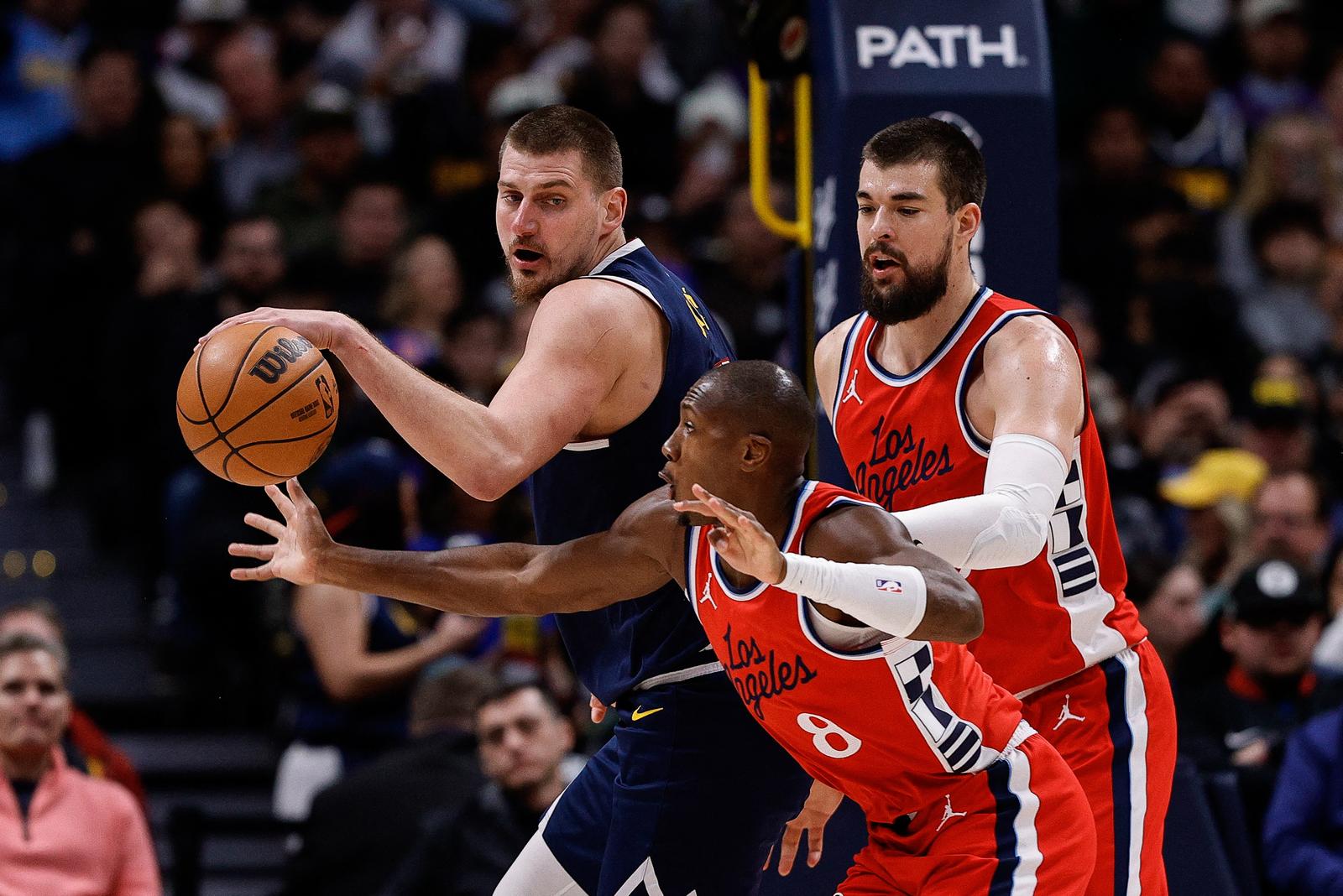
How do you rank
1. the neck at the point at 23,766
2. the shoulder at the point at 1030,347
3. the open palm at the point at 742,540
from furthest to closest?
the neck at the point at 23,766 < the shoulder at the point at 1030,347 < the open palm at the point at 742,540

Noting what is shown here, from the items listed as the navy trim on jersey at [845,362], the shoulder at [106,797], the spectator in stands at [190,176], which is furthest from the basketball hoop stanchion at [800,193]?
the spectator in stands at [190,176]

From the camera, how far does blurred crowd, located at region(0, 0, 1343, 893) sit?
754cm

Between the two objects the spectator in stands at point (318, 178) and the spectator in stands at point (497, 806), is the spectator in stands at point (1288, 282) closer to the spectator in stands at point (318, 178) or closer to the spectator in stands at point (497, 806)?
the spectator in stands at point (318, 178)

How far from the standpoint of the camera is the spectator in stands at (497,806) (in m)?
6.33

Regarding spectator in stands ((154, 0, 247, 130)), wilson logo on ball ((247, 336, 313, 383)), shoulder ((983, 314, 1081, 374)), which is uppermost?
spectator in stands ((154, 0, 247, 130))

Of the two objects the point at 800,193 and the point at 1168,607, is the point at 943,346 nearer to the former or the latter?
the point at 800,193

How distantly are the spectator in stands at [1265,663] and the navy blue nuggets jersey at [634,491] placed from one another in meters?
3.63

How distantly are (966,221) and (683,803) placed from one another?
1.52 meters

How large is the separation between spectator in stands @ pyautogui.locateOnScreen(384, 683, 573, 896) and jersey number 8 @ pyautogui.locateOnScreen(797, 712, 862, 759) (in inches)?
109

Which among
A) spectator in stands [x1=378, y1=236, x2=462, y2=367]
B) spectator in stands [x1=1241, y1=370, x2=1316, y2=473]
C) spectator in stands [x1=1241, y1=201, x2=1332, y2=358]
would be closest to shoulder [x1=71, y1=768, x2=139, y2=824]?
spectator in stands [x1=378, y1=236, x2=462, y2=367]

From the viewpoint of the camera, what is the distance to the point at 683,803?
391 cm

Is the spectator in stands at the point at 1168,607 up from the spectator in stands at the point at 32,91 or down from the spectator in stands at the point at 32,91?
down

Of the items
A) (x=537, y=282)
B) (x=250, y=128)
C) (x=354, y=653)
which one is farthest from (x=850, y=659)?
(x=250, y=128)

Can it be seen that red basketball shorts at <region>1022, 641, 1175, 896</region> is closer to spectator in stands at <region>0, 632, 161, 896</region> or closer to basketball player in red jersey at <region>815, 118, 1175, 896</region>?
basketball player in red jersey at <region>815, 118, 1175, 896</region>
